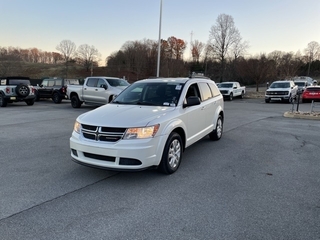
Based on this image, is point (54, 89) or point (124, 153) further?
point (54, 89)

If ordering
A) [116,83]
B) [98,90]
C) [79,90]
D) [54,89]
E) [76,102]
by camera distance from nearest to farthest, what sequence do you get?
[98,90] < [116,83] < [79,90] < [76,102] < [54,89]

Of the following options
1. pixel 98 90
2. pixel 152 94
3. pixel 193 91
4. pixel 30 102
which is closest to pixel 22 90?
pixel 30 102

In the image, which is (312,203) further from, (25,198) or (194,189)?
(25,198)

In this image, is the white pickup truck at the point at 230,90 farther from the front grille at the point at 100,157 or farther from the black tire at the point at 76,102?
the front grille at the point at 100,157

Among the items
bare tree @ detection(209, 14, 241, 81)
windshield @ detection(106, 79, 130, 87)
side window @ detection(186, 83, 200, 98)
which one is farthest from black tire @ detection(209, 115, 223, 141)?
bare tree @ detection(209, 14, 241, 81)

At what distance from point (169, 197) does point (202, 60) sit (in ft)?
233

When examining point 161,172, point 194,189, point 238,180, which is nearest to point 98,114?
point 161,172

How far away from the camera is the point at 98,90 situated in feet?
47.5

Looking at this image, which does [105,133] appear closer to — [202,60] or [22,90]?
[22,90]

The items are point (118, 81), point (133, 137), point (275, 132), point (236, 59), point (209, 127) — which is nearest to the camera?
point (133, 137)

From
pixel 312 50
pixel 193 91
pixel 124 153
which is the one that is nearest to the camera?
pixel 124 153

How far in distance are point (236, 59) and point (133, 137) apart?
47.3 meters

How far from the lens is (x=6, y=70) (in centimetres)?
4862

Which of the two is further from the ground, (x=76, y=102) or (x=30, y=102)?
(x=76, y=102)
